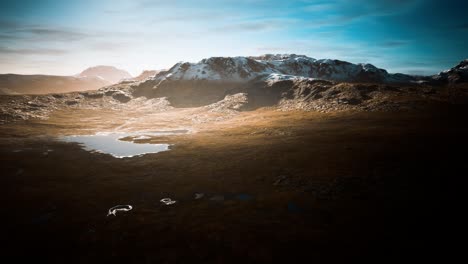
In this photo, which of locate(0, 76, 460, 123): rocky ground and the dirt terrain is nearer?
the dirt terrain

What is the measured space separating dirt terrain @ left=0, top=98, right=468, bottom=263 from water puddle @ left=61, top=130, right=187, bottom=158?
3598mm

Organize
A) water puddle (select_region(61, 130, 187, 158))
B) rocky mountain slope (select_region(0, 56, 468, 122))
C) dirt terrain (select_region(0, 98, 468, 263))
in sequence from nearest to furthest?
dirt terrain (select_region(0, 98, 468, 263)) < water puddle (select_region(61, 130, 187, 158)) < rocky mountain slope (select_region(0, 56, 468, 122))

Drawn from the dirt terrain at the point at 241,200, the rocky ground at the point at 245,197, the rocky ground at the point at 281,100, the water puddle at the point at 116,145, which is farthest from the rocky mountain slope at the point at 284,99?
the water puddle at the point at 116,145

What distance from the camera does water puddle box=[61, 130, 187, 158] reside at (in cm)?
5978

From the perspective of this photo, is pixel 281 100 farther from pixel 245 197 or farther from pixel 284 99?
pixel 245 197

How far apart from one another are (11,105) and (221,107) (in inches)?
4820

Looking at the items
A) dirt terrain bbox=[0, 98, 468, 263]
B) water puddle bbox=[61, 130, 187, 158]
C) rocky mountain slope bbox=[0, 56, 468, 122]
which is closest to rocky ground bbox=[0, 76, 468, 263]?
dirt terrain bbox=[0, 98, 468, 263]

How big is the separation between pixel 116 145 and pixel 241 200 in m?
51.8

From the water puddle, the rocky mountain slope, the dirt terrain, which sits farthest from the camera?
the rocky mountain slope

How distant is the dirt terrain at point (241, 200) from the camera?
2025cm

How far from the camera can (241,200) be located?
30.8m

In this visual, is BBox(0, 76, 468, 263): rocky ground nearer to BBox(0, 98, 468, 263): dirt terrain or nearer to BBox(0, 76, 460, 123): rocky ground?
BBox(0, 98, 468, 263): dirt terrain

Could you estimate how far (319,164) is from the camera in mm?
43531

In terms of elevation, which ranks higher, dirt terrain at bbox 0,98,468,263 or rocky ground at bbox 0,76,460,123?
rocky ground at bbox 0,76,460,123
